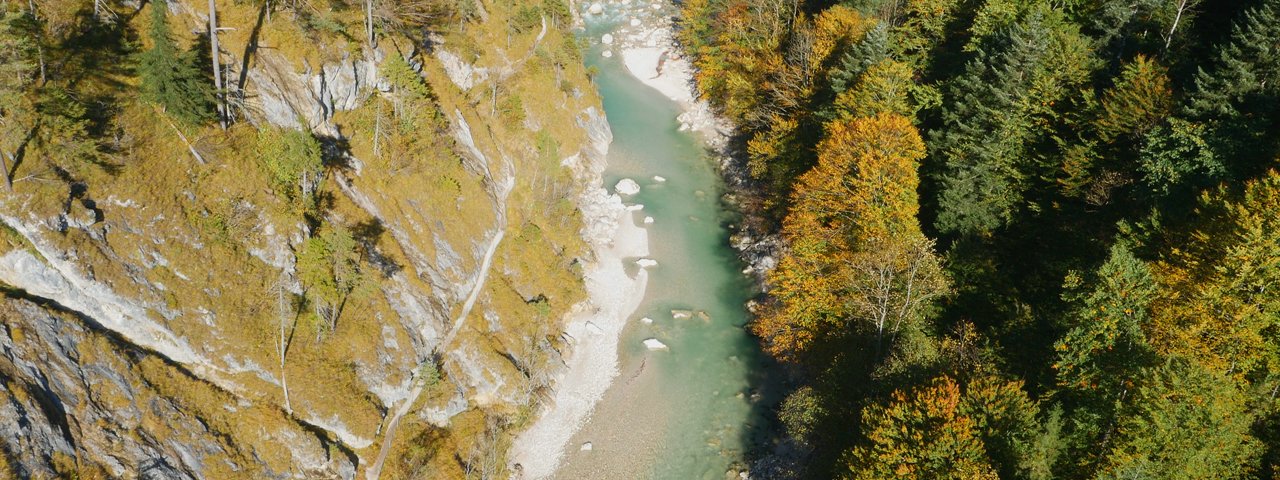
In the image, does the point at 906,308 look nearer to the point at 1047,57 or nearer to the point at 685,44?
the point at 1047,57

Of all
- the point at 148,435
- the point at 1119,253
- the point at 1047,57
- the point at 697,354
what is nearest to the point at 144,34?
the point at 148,435

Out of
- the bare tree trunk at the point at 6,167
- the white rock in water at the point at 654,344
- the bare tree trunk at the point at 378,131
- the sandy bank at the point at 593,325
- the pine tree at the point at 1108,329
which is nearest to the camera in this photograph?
the bare tree trunk at the point at 6,167

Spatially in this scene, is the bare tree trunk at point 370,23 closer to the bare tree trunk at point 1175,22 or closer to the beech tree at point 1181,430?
the beech tree at point 1181,430

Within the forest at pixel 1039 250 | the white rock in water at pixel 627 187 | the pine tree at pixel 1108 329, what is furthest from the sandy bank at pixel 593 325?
the pine tree at pixel 1108 329

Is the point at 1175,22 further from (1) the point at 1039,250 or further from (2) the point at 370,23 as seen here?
(2) the point at 370,23

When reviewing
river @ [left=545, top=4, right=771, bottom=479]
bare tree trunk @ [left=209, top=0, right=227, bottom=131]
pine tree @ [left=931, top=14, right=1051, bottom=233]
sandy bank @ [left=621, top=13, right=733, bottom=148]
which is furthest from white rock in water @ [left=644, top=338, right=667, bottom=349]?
sandy bank @ [left=621, top=13, right=733, bottom=148]

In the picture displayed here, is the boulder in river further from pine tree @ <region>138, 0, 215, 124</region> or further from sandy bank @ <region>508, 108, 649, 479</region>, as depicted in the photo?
pine tree @ <region>138, 0, 215, 124</region>
